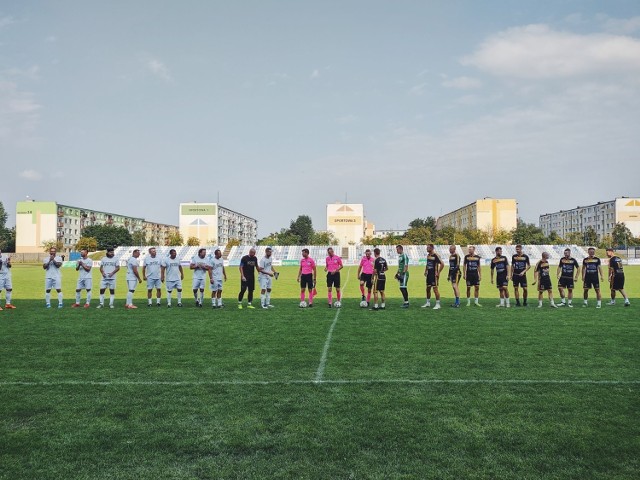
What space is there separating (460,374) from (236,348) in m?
4.16

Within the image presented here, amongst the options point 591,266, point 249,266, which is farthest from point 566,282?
point 249,266

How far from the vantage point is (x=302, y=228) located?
14962 centimetres

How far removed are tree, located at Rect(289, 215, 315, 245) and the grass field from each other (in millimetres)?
137051

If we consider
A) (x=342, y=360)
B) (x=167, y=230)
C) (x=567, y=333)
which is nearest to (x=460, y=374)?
(x=342, y=360)

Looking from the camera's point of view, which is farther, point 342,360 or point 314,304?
point 314,304

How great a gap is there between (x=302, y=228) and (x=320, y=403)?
472 feet

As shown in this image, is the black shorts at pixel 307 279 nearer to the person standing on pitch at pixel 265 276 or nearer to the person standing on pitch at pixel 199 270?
the person standing on pitch at pixel 265 276

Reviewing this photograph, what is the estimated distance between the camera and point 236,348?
9.32 meters

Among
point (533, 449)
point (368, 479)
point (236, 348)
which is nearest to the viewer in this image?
point (368, 479)

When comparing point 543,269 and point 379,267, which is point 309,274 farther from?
point 543,269

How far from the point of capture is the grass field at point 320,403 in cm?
430

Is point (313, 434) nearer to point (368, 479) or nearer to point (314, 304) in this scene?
point (368, 479)

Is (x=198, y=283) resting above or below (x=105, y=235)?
below

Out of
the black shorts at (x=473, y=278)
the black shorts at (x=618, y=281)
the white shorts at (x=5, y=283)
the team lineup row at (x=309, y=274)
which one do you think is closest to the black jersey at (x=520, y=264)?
the team lineup row at (x=309, y=274)
